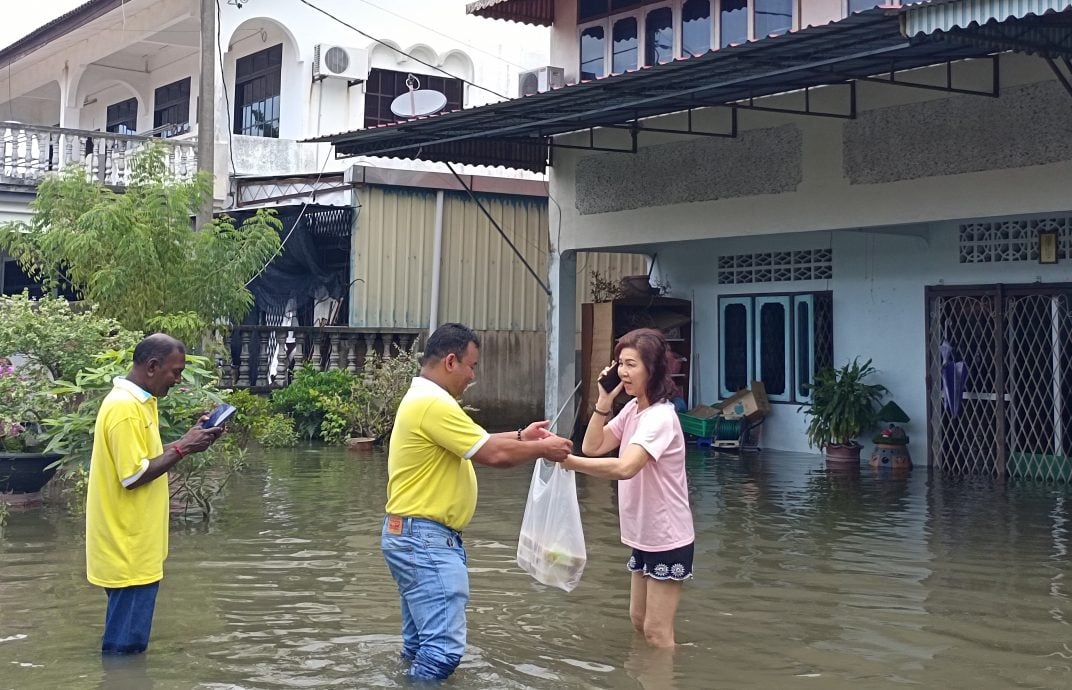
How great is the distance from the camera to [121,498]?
17.9ft

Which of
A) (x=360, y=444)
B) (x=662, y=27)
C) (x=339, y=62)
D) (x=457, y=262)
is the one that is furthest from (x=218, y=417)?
(x=339, y=62)

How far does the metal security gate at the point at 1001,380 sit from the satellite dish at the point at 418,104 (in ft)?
21.9

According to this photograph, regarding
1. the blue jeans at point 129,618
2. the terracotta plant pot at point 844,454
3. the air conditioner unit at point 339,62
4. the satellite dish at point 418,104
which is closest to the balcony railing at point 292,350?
the satellite dish at point 418,104

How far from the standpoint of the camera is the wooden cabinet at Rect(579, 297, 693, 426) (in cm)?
1644

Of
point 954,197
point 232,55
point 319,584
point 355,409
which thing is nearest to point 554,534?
point 319,584

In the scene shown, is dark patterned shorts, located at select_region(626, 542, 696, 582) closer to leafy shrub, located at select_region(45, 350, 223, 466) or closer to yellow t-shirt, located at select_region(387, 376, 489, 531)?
yellow t-shirt, located at select_region(387, 376, 489, 531)

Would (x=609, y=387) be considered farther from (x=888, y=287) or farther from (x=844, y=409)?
(x=888, y=287)

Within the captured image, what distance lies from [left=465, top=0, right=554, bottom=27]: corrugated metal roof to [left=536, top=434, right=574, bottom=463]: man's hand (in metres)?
12.0

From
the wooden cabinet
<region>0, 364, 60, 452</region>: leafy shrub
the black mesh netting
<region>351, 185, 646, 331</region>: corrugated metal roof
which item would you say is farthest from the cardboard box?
<region>0, 364, 60, 452</region>: leafy shrub

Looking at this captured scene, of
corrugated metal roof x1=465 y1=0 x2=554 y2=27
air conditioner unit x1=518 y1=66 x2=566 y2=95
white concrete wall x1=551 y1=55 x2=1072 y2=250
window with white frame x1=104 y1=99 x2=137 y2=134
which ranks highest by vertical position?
window with white frame x1=104 y1=99 x2=137 y2=134

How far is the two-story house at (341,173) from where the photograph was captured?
17875mm

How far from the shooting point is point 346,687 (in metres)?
5.62

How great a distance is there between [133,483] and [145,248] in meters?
7.50

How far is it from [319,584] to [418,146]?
763 cm
